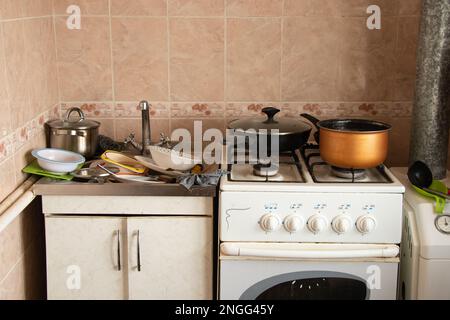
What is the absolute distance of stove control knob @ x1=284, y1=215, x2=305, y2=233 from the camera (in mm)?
2121

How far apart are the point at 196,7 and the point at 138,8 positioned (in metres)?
0.24

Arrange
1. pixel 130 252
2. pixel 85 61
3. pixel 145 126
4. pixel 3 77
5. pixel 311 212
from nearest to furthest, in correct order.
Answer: pixel 3 77 < pixel 311 212 < pixel 130 252 < pixel 145 126 < pixel 85 61

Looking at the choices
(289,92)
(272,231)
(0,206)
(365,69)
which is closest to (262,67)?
(289,92)

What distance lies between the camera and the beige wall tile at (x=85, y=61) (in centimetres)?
261

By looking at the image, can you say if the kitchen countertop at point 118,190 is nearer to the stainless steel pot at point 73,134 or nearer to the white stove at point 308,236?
the white stove at point 308,236

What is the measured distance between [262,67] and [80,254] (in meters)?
1.06

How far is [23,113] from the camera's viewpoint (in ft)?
7.28

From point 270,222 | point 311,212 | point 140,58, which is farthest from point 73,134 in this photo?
point 311,212

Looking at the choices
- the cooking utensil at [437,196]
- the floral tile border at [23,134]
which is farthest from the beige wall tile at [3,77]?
the cooking utensil at [437,196]

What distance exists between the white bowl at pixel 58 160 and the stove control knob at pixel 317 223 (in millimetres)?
852

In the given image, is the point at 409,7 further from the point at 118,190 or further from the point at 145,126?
the point at 118,190

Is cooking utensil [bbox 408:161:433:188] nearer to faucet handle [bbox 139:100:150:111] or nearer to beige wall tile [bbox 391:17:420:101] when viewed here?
beige wall tile [bbox 391:17:420:101]

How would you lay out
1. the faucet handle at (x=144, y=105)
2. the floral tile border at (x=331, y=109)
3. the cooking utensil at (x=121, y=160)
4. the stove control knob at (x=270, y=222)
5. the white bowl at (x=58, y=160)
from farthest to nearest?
the floral tile border at (x=331, y=109) < the faucet handle at (x=144, y=105) < the cooking utensil at (x=121, y=160) < the white bowl at (x=58, y=160) < the stove control knob at (x=270, y=222)

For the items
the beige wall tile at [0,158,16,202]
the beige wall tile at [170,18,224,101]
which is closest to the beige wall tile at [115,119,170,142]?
the beige wall tile at [170,18,224,101]
